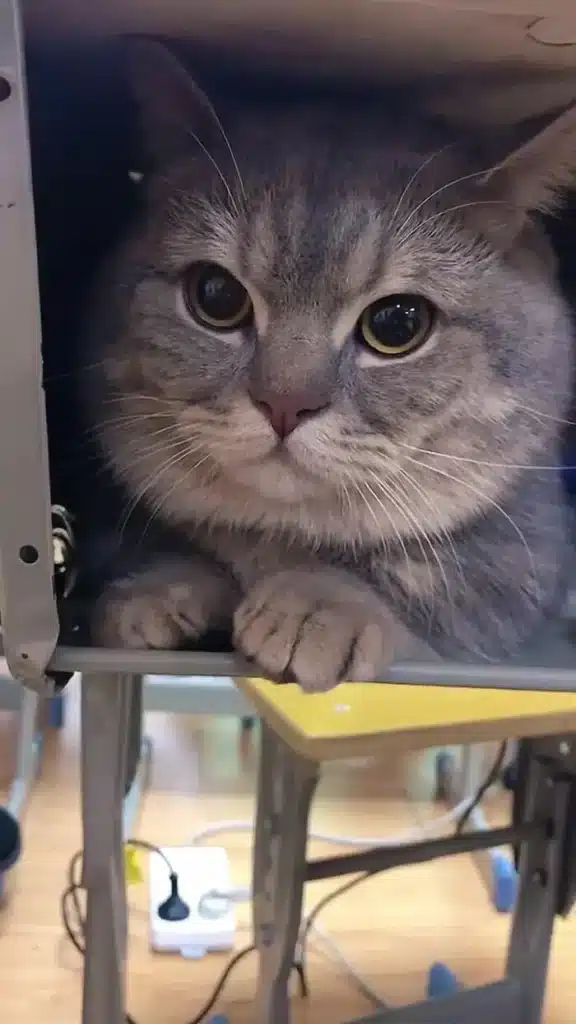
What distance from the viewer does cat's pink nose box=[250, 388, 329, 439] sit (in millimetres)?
551

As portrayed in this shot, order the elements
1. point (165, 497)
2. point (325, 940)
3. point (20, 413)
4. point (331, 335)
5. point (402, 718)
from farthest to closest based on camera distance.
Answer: point (325, 940) → point (402, 718) → point (165, 497) → point (331, 335) → point (20, 413)

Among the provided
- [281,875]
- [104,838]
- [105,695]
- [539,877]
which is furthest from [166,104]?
[539,877]

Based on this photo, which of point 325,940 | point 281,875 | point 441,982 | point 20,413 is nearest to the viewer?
point 20,413

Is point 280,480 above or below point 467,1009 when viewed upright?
above

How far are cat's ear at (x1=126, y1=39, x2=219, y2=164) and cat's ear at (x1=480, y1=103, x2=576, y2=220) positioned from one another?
20 centimetres

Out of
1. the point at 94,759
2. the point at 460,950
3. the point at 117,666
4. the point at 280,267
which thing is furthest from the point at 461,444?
the point at 460,950

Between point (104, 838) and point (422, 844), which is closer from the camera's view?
point (104, 838)

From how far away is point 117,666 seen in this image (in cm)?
54

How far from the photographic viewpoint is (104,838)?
0.78 meters

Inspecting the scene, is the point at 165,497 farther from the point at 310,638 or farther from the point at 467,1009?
the point at 467,1009

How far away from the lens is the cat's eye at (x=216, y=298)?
612 millimetres

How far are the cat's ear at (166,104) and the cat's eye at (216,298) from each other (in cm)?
9

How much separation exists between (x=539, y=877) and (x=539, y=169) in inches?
41.3

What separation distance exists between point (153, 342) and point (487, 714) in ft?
2.01
